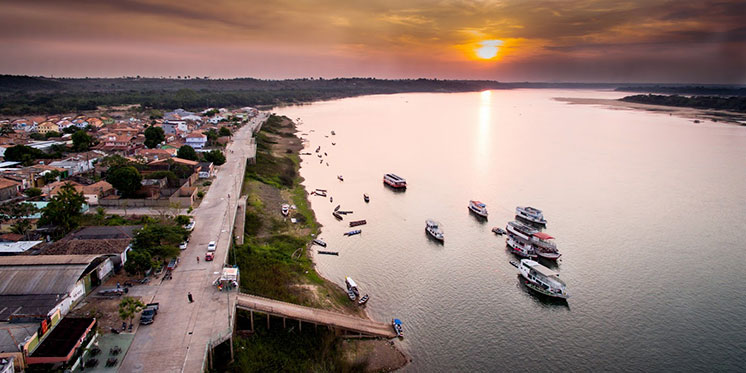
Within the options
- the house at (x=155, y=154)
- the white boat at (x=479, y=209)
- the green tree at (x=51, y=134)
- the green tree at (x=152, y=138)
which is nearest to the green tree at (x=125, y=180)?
the house at (x=155, y=154)

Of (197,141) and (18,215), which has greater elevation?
(197,141)

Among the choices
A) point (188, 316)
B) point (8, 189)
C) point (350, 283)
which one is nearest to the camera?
point (188, 316)

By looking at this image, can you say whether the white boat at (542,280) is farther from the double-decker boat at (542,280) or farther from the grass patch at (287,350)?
the grass patch at (287,350)

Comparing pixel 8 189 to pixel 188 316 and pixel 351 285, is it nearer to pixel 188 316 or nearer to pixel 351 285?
pixel 188 316

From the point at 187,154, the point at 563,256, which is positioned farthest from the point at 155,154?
the point at 563,256

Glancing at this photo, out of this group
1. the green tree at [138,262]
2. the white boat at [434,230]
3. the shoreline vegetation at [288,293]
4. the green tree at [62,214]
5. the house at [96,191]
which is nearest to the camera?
the shoreline vegetation at [288,293]

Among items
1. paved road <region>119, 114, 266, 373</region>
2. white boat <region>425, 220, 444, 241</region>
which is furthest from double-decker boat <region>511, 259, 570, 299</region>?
paved road <region>119, 114, 266, 373</region>

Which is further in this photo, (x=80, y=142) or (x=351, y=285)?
(x=80, y=142)
